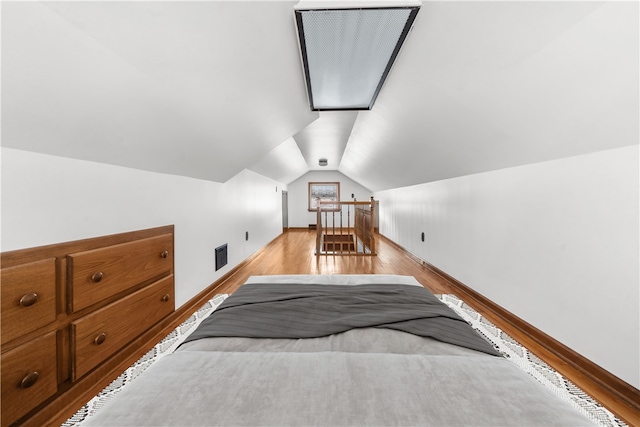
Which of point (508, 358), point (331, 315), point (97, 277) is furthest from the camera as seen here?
point (508, 358)

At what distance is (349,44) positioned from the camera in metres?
1.47

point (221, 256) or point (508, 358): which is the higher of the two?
point (221, 256)

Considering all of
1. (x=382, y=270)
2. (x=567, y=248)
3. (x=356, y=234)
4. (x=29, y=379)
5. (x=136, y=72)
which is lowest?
(x=382, y=270)

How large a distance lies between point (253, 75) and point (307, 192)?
681 cm

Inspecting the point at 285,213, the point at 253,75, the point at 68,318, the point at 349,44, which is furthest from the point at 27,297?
the point at 285,213

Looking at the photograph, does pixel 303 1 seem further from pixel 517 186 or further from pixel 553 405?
pixel 517 186

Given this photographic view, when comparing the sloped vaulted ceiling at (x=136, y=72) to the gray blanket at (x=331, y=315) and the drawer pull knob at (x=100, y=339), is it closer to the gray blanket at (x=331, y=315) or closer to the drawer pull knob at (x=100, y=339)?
the drawer pull knob at (x=100, y=339)

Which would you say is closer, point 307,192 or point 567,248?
point 567,248

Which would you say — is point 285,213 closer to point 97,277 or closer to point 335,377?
point 97,277

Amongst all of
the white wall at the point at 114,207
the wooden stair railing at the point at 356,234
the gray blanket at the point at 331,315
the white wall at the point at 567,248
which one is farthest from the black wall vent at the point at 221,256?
the white wall at the point at 567,248

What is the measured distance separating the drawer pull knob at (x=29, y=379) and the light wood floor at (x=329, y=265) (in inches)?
68.3

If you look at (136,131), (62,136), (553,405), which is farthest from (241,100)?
(553,405)

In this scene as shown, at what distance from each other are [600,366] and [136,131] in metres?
3.18

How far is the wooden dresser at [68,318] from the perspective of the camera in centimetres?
102
